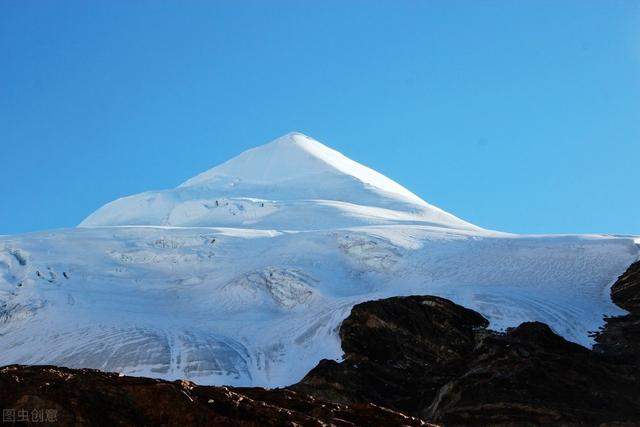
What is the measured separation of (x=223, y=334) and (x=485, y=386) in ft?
66.1

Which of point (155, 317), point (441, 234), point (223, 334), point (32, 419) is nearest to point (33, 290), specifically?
point (155, 317)

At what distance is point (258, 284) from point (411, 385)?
1909 centimetres

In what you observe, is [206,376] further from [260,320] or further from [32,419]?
[32,419]

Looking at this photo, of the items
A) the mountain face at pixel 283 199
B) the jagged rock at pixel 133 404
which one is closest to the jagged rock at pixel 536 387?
the jagged rock at pixel 133 404

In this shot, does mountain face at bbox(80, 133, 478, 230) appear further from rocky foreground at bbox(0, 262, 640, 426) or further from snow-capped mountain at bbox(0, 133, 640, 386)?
rocky foreground at bbox(0, 262, 640, 426)

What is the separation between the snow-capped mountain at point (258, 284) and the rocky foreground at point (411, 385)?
2.46m

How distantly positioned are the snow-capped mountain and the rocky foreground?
2461 millimetres

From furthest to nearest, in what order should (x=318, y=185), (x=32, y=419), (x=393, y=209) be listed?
(x=318, y=185)
(x=393, y=209)
(x=32, y=419)

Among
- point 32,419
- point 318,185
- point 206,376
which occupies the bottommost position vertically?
point 206,376

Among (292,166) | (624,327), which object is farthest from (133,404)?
(292,166)

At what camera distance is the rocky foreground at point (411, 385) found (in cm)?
1191

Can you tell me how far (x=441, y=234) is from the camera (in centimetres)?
6281

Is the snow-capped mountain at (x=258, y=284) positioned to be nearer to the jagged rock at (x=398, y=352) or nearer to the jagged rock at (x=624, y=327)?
the jagged rock at (x=624, y=327)

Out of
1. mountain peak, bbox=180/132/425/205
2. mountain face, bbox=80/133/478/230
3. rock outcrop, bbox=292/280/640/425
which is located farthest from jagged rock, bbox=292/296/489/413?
mountain peak, bbox=180/132/425/205
